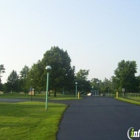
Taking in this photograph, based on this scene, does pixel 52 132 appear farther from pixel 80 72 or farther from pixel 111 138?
pixel 80 72

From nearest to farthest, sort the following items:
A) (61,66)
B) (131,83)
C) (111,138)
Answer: (111,138) < (61,66) < (131,83)

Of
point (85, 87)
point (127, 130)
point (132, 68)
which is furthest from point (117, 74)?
point (127, 130)

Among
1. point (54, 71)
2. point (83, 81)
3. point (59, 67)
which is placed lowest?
point (83, 81)

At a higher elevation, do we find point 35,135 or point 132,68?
point 132,68

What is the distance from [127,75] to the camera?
3962 inches

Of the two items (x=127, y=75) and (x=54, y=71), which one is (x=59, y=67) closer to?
(x=54, y=71)

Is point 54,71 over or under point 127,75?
under

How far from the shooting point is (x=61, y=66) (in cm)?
7006

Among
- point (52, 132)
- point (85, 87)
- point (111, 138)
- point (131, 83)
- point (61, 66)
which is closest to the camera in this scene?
point (111, 138)

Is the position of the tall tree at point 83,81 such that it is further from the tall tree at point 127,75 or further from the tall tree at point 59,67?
the tall tree at point 59,67

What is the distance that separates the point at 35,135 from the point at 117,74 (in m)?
96.7

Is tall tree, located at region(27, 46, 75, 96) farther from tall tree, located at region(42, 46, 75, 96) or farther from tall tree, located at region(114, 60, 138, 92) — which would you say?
tall tree, located at region(114, 60, 138, 92)

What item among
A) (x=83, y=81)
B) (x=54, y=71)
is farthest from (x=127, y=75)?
(x=54, y=71)

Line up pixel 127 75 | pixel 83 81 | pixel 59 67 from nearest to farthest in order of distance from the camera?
pixel 59 67 < pixel 127 75 < pixel 83 81
